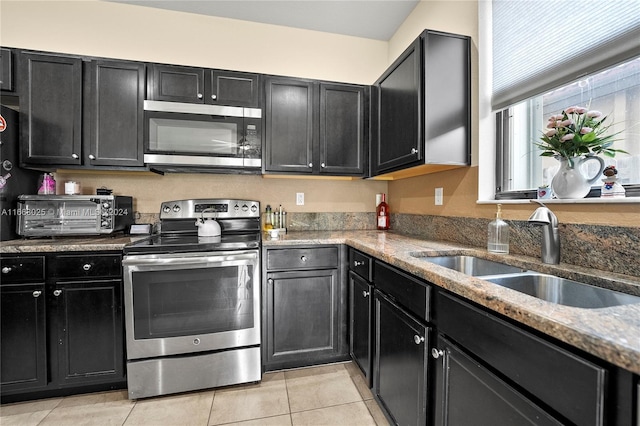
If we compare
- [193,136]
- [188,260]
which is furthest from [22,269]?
[193,136]

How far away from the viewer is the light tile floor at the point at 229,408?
1.60 m

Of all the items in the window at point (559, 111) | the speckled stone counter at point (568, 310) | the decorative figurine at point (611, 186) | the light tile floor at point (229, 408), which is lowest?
the light tile floor at point (229, 408)

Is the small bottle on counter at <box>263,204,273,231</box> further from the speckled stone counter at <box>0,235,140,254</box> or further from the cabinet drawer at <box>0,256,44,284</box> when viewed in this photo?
the cabinet drawer at <box>0,256,44,284</box>

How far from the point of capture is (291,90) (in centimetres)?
234

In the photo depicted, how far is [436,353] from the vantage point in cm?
109

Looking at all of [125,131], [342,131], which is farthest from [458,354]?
[125,131]

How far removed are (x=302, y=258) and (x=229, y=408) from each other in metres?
0.99

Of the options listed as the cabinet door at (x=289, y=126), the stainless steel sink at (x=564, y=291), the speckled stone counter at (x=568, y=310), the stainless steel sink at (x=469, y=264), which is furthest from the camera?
the cabinet door at (x=289, y=126)

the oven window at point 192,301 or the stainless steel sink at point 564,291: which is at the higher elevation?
the stainless steel sink at point 564,291

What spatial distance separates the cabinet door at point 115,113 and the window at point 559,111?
2.44 m

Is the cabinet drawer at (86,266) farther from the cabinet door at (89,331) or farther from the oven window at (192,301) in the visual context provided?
the oven window at (192,301)

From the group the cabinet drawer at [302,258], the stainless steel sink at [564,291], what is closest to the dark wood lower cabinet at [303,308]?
the cabinet drawer at [302,258]

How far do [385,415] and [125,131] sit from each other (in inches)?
98.0

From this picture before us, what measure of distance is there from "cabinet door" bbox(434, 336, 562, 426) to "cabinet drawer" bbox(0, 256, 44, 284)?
222cm
